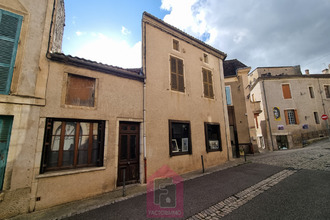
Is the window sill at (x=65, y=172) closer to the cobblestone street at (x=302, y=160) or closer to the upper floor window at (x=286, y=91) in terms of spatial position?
the cobblestone street at (x=302, y=160)

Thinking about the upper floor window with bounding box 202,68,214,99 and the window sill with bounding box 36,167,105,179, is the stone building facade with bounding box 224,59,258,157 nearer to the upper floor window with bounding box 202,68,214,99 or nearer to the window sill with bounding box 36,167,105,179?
the upper floor window with bounding box 202,68,214,99

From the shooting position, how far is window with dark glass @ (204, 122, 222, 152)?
8778mm

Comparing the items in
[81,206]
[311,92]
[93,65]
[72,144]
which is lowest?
[81,206]

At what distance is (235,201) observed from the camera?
13.5 ft

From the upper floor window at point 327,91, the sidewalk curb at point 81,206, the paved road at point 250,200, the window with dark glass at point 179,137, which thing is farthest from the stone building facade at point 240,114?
the upper floor window at point 327,91

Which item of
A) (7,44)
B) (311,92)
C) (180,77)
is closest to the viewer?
(7,44)

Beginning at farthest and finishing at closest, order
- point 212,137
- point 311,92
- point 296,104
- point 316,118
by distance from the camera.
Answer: point 311,92, point 316,118, point 296,104, point 212,137

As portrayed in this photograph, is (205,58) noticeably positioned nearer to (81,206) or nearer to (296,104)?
(81,206)

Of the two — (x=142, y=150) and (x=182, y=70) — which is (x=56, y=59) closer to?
(x=142, y=150)

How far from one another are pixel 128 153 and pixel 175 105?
3519 mm

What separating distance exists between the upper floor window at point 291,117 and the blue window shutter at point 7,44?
2413cm

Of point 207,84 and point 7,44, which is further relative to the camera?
point 207,84

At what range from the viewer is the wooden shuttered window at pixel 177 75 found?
8156 mm

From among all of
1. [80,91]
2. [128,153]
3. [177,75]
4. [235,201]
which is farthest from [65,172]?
[177,75]
